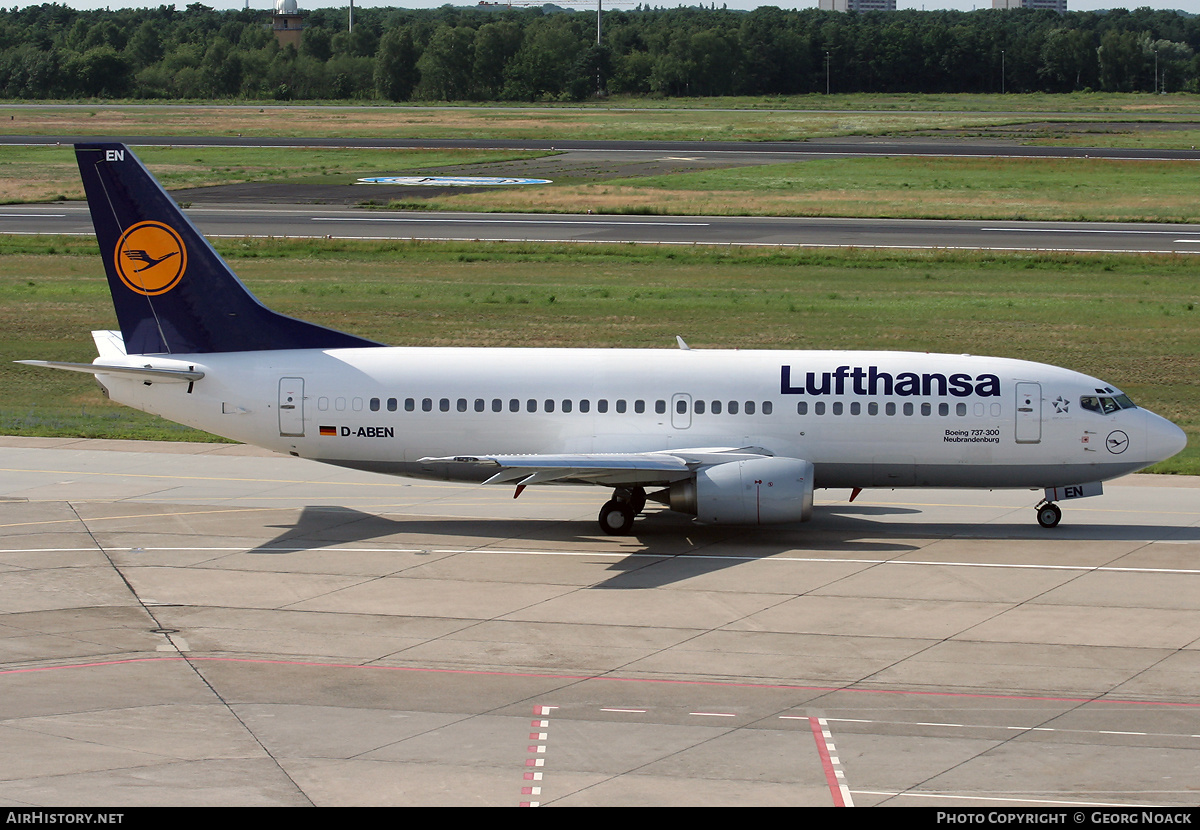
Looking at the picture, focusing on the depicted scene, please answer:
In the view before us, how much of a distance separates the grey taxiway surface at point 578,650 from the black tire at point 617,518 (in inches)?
12.5

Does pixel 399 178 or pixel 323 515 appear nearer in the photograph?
pixel 323 515

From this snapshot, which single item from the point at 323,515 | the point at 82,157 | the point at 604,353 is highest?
the point at 82,157

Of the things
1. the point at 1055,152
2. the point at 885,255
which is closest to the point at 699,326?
the point at 885,255

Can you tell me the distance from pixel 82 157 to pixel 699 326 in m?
28.2

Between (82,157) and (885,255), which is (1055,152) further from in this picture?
(82,157)

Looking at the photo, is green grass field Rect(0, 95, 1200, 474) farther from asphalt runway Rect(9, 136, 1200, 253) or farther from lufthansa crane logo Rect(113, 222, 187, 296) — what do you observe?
lufthansa crane logo Rect(113, 222, 187, 296)

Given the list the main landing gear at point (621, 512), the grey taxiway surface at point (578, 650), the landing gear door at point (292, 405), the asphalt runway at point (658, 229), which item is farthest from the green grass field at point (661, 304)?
the main landing gear at point (621, 512)

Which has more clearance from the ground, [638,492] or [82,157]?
[82,157]

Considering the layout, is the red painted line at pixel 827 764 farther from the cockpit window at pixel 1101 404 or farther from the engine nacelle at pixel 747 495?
the cockpit window at pixel 1101 404

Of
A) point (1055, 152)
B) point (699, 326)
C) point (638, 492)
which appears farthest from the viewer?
point (1055, 152)

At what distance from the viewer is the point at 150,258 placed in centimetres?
3338

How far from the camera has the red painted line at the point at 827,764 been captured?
17.6m

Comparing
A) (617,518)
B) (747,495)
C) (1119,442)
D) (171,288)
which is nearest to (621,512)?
(617,518)

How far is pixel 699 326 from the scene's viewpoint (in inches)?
2181
